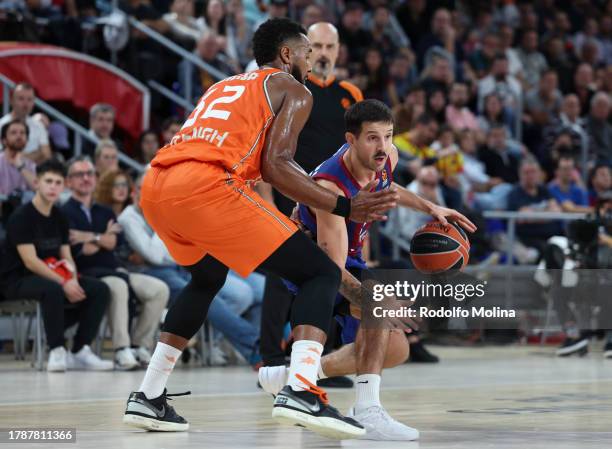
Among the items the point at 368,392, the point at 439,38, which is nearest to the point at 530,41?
the point at 439,38

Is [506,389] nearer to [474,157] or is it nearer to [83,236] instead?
[83,236]

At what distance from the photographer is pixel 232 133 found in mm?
5191

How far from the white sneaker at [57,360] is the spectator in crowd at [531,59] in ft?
37.2

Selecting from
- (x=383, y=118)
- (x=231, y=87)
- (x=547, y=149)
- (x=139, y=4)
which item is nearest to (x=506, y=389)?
(x=383, y=118)

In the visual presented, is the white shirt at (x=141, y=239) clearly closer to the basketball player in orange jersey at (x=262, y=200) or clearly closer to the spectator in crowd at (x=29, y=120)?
the spectator in crowd at (x=29, y=120)

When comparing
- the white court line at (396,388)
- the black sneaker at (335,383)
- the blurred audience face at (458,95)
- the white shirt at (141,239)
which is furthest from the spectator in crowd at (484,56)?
the black sneaker at (335,383)

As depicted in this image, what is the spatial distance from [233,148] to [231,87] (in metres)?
0.35

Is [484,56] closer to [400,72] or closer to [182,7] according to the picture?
→ [400,72]

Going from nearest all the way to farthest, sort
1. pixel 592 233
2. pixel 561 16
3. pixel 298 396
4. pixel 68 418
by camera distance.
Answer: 1. pixel 298 396
2. pixel 68 418
3. pixel 592 233
4. pixel 561 16

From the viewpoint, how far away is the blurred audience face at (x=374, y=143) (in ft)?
18.4

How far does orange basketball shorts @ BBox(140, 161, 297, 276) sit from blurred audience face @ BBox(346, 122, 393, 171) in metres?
0.69

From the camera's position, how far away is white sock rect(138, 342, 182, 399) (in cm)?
556

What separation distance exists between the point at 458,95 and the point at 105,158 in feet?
21.4

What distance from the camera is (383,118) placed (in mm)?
5625
